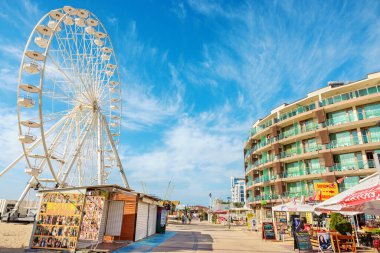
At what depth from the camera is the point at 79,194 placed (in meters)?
13.8

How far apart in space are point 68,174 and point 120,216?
8.32 metres

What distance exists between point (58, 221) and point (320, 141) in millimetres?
30502

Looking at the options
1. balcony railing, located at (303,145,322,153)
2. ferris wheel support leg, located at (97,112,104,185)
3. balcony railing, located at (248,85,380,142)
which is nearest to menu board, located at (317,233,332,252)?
ferris wheel support leg, located at (97,112,104,185)

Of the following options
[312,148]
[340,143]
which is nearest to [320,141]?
[312,148]

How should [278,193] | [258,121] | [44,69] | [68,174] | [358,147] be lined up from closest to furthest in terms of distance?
[44,69] < [68,174] < [358,147] < [278,193] < [258,121]

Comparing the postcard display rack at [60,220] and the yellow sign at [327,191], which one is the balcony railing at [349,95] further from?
the postcard display rack at [60,220]

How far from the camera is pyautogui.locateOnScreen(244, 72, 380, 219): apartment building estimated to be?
30.5 metres

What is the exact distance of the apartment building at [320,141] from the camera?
30531 mm

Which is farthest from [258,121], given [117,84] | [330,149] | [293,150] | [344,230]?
[344,230]

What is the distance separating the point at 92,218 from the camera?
56.3ft

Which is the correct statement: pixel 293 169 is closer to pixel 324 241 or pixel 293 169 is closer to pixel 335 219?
pixel 335 219

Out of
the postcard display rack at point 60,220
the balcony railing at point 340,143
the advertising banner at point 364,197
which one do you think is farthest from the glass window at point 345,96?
the postcard display rack at point 60,220

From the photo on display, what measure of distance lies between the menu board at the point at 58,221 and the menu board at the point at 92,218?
9.87 ft

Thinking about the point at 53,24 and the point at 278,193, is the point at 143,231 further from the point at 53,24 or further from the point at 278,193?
the point at 278,193
